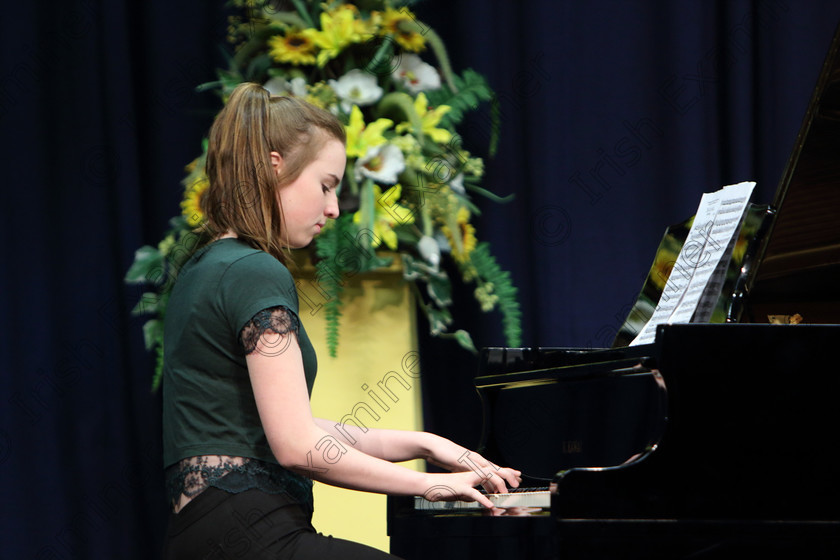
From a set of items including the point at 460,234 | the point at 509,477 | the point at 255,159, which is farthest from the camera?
the point at 460,234

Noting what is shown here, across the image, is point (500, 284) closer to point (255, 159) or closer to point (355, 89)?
point (355, 89)

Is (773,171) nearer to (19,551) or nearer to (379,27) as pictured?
(379,27)

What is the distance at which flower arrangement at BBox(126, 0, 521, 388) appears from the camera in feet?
7.86

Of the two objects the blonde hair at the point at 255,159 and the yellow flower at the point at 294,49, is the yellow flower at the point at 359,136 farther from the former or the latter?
the blonde hair at the point at 255,159

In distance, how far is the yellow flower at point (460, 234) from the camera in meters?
2.56

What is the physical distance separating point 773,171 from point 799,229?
1567 mm

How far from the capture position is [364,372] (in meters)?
2.52

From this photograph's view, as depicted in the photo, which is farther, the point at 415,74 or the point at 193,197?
the point at 415,74

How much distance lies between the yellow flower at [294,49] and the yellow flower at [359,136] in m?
0.20

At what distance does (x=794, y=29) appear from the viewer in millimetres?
3188

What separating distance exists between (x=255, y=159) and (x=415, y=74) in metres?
1.16

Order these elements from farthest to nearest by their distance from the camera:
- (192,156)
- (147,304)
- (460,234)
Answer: (192,156), (147,304), (460,234)

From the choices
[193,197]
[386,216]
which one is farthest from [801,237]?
[193,197]

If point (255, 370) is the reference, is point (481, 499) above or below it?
below
